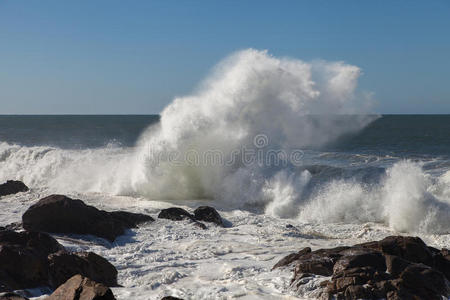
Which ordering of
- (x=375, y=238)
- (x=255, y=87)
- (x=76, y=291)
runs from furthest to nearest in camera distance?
(x=255, y=87) < (x=375, y=238) < (x=76, y=291)

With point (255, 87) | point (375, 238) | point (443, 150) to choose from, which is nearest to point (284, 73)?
point (255, 87)

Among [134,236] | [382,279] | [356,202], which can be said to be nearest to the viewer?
[382,279]

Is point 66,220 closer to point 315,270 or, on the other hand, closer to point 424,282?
point 315,270

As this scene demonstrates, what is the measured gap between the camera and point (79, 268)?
22.3 feet

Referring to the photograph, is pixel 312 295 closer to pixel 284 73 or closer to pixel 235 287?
pixel 235 287

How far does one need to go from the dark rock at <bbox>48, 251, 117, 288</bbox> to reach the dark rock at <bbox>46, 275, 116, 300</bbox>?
154 cm

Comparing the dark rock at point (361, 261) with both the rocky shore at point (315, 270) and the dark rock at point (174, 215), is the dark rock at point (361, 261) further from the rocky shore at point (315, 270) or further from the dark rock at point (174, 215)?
the dark rock at point (174, 215)

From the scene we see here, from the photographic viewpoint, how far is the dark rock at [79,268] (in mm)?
6668

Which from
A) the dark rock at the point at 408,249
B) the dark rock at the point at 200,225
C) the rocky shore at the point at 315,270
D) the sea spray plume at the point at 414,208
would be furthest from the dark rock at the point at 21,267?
the sea spray plume at the point at 414,208

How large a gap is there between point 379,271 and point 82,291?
3719 millimetres

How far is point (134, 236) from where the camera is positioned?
1009 centimetres

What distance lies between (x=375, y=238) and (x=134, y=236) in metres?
5.40

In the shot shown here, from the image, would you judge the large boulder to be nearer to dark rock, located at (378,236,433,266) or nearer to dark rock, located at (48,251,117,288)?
dark rock, located at (48,251,117,288)

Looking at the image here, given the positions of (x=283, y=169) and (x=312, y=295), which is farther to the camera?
(x=283, y=169)
